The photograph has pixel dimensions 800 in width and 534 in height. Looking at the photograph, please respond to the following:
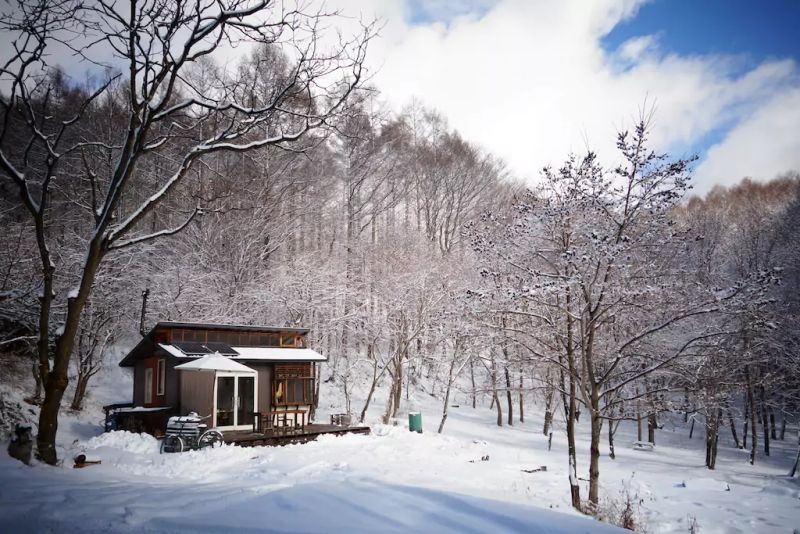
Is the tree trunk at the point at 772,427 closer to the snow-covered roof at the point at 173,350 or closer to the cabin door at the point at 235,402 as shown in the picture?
the cabin door at the point at 235,402

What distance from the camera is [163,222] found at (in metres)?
20.4

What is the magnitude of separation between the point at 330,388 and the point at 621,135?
59.9 ft

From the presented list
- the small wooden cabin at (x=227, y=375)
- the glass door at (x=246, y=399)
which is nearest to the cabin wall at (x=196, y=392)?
the small wooden cabin at (x=227, y=375)

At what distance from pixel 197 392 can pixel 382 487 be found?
30.6 ft

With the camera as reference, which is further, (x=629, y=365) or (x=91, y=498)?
(x=629, y=365)

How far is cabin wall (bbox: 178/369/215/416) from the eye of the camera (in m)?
13.0

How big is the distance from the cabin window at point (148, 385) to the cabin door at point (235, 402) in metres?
2.60

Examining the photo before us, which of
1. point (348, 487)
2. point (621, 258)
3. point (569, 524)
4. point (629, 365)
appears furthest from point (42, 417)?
point (629, 365)

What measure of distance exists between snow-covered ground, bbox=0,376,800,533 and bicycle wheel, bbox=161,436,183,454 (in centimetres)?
34

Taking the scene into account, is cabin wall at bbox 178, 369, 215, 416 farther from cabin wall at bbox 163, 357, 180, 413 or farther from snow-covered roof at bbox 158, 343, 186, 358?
snow-covered roof at bbox 158, 343, 186, 358

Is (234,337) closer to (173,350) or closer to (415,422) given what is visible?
(173,350)

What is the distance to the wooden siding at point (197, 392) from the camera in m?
13.0

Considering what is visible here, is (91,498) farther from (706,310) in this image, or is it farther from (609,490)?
(609,490)

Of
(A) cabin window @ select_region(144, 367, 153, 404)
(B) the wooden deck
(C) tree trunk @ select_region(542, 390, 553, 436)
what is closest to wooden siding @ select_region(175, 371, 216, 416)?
(B) the wooden deck
